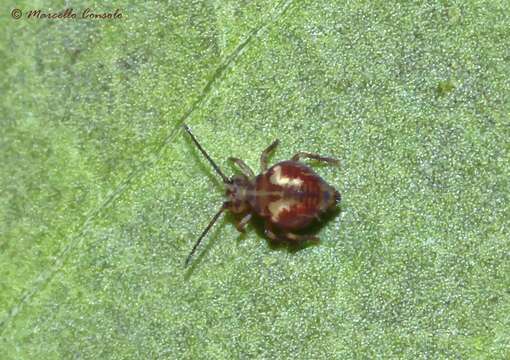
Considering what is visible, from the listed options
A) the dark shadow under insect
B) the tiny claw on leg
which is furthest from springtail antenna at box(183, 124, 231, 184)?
the tiny claw on leg

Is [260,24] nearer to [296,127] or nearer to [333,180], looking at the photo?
[296,127]

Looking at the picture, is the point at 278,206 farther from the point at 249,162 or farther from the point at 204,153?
the point at 204,153

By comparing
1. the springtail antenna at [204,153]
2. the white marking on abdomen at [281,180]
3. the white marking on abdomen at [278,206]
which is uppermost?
the springtail antenna at [204,153]

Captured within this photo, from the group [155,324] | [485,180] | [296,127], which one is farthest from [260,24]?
[155,324]

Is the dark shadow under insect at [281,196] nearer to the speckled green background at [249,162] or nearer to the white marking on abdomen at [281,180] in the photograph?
the white marking on abdomen at [281,180]

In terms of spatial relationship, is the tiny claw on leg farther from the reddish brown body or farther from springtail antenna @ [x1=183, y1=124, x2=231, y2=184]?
springtail antenna @ [x1=183, y1=124, x2=231, y2=184]

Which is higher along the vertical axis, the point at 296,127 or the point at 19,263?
the point at 19,263

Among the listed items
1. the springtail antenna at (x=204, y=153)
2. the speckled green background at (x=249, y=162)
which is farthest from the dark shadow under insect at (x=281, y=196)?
the speckled green background at (x=249, y=162)
